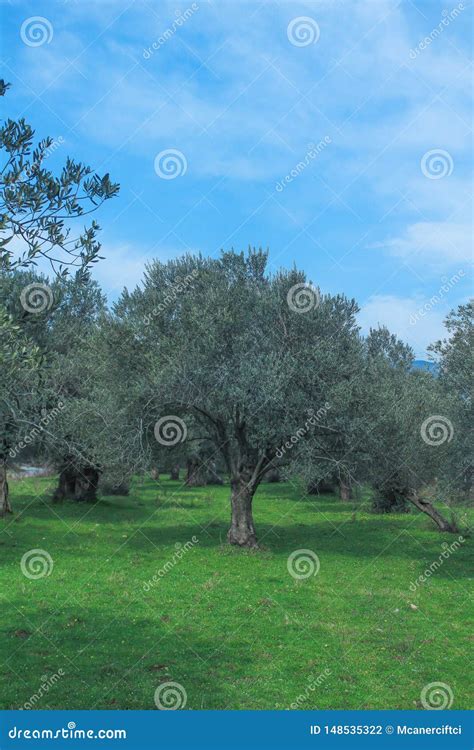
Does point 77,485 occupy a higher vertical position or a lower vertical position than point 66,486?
higher

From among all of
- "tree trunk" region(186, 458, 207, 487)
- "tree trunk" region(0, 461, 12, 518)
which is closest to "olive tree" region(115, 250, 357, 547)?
"tree trunk" region(0, 461, 12, 518)

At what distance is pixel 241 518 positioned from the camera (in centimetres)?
3366

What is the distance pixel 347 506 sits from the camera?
57875 mm

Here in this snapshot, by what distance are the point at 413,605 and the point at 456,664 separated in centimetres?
613

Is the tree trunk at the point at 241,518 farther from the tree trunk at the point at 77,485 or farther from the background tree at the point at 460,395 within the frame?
the tree trunk at the point at 77,485

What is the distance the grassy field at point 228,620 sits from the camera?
1504cm

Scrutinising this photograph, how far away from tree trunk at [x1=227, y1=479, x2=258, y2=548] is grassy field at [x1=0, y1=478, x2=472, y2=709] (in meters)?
1.21

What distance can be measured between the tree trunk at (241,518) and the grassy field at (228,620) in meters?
1.21

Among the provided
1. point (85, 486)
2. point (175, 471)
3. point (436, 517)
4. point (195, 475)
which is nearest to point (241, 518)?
point (436, 517)

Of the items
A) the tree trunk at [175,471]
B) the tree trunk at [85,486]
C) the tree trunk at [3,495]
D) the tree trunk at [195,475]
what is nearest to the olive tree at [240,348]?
the tree trunk at [175,471]

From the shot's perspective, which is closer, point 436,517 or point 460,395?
point 460,395

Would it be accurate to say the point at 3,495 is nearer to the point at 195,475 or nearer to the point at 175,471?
the point at 175,471

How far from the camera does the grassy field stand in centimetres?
1504

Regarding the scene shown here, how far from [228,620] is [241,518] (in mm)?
13014
